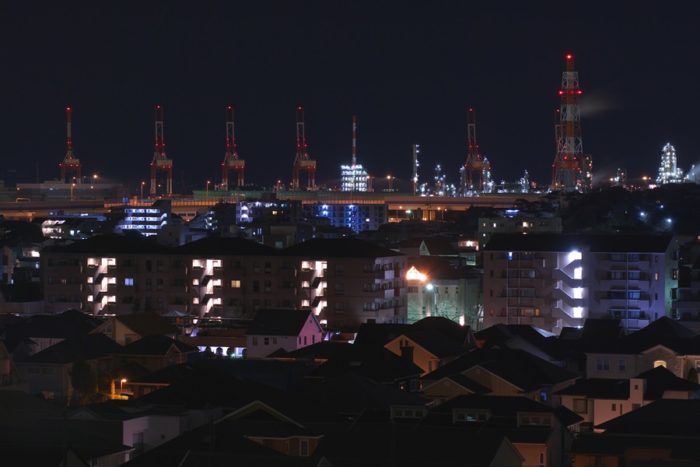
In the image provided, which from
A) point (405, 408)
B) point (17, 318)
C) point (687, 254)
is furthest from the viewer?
point (687, 254)

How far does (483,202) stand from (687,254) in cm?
3379

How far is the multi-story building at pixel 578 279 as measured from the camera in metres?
18.6

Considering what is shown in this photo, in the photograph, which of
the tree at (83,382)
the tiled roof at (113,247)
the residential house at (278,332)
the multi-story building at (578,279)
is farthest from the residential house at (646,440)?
the tiled roof at (113,247)

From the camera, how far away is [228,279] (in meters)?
20.1

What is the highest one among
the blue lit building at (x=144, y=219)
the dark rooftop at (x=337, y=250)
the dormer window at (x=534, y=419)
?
the blue lit building at (x=144, y=219)

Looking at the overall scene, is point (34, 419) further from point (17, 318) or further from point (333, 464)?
point (17, 318)

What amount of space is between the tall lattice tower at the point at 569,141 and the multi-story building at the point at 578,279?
2404 cm

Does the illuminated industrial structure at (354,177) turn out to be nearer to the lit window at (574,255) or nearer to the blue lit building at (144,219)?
the blue lit building at (144,219)

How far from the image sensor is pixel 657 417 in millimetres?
10320

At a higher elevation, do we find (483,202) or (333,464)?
(483,202)

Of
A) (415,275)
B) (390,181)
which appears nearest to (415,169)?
(390,181)

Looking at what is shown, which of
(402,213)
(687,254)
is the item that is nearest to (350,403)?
(687,254)

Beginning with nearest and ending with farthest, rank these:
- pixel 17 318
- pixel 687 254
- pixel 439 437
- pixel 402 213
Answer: pixel 439 437 < pixel 17 318 < pixel 687 254 < pixel 402 213

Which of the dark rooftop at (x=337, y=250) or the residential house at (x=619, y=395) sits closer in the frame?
the residential house at (x=619, y=395)
